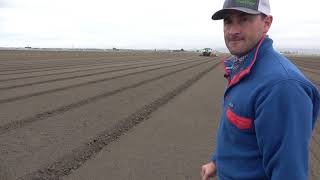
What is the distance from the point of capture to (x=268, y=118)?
5.33 ft

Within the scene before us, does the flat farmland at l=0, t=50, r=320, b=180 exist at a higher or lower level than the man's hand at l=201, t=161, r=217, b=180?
lower

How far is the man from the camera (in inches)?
63.0

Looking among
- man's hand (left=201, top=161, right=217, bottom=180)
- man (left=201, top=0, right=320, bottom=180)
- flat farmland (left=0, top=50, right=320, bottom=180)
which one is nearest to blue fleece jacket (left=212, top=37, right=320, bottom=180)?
man (left=201, top=0, right=320, bottom=180)

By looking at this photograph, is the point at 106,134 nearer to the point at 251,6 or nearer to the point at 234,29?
the point at 234,29

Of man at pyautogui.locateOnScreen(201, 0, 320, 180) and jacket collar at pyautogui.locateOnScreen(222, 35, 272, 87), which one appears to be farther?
jacket collar at pyautogui.locateOnScreen(222, 35, 272, 87)

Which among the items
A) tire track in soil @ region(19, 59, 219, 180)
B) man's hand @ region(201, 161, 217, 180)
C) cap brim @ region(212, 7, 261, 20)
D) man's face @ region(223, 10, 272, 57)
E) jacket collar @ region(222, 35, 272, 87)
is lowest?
tire track in soil @ region(19, 59, 219, 180)

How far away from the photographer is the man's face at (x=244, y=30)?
1.90m

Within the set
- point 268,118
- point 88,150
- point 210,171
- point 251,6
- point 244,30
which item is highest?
point 251,6

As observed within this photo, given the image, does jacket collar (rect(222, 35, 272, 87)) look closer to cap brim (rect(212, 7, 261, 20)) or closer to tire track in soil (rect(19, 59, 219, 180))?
cap brim (rect(212, 7, 261, 20))

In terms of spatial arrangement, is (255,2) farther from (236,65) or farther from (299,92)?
(299,92)

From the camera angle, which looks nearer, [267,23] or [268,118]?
[268,118]

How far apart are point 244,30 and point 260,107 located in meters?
0.44

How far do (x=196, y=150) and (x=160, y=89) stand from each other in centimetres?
780

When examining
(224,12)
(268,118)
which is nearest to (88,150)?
(224,12)
